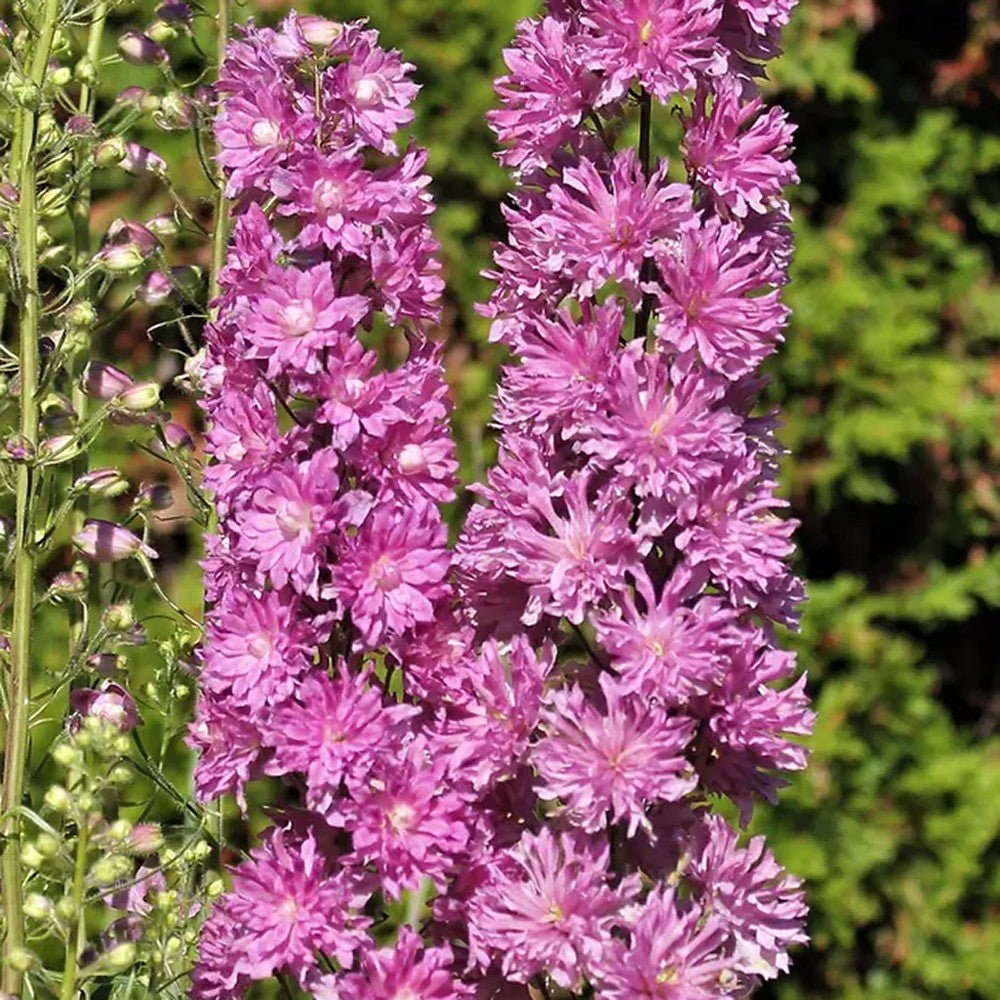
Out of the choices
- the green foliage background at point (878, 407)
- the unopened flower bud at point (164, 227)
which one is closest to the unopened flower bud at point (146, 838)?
the unopened flower bud at point (164, 227)

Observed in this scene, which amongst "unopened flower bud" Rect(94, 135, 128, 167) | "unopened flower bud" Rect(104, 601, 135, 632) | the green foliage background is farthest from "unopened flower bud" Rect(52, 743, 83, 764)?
the green foliage background

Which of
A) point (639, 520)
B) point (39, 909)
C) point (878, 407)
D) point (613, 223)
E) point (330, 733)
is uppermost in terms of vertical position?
point (613, 223)

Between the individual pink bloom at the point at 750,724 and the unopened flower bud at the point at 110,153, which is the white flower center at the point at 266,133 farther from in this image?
the individual pink bloom at the point at 750,724

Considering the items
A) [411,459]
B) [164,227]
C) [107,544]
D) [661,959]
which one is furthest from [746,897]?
[164,227]

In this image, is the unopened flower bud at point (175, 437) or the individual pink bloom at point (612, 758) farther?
the unopened flower bud at point (175, 437)

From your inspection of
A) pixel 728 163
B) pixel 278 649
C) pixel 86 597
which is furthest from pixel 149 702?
pixel 728 163

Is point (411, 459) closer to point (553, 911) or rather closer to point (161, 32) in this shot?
point (553, 911)
